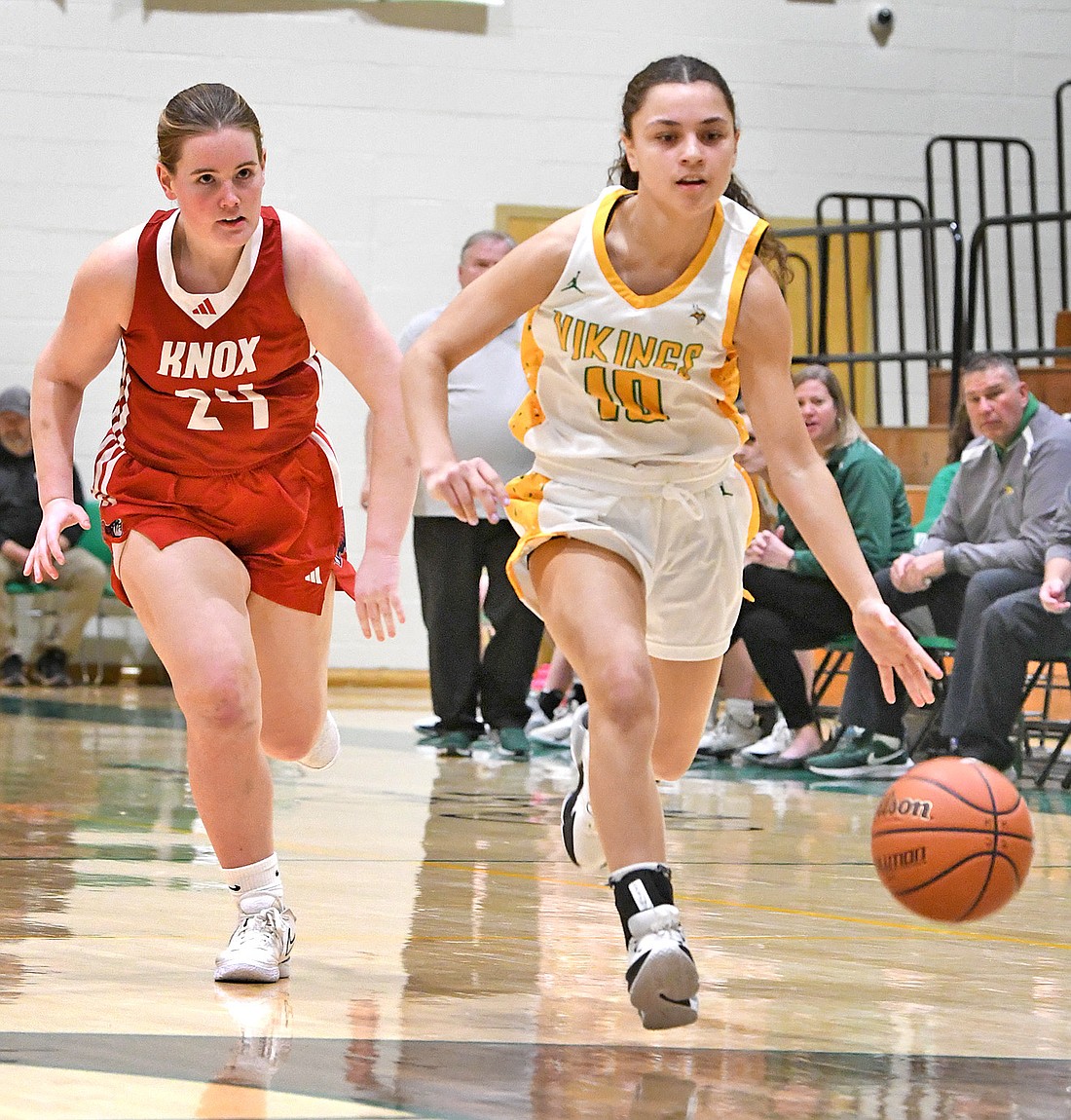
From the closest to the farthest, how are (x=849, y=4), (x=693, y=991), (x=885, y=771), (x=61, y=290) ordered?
(x=693, y=991)
(x=885, y=771)
(x=61, y=290)
(x=849, y=4)

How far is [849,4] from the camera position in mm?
11758

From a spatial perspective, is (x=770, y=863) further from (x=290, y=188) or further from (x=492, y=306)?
(x=290, y=188)

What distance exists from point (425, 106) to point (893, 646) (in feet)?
29.2

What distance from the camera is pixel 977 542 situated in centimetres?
675

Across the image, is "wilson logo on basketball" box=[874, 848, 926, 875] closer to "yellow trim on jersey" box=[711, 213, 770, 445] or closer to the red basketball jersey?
"yellow trim on jersey" box=[711, 213, 770, 445]

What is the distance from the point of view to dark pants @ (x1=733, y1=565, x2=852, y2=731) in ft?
23.1

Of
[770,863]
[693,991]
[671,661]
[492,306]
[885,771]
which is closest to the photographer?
[693,991]

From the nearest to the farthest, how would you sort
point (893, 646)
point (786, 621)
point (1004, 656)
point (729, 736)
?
point (893, 646) < point (1004, 656) < point (786, 621) < point (729, 736)

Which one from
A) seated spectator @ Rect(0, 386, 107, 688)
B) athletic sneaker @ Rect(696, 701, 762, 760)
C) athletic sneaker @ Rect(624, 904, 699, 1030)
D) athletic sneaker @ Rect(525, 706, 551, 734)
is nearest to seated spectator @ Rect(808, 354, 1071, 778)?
athletic sneaker @ Rect(696, 701, 762, 760)

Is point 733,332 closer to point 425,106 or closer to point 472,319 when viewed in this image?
point 472,319

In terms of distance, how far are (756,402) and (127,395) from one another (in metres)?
1.14

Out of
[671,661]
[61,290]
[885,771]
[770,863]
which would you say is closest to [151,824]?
[770,863]

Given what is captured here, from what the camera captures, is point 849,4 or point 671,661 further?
point 849,4

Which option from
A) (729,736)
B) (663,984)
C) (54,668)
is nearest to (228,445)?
(663,984)
